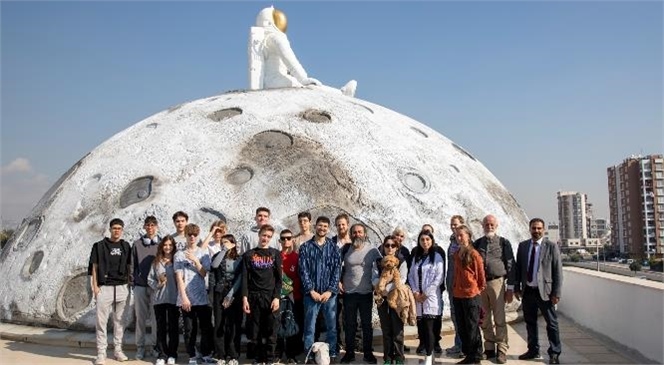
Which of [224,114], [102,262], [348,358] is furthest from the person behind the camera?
[224,114]

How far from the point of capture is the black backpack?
22.5 ft

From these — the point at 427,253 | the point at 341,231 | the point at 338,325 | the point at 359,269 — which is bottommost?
the point at 338,325

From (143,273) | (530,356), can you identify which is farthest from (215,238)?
(530,356)

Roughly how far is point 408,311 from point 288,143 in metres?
4.05

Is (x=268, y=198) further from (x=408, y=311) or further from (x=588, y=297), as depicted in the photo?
(x=588, y=297)

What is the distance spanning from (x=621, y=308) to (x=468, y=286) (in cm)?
279

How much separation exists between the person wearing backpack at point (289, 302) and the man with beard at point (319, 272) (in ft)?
0.63

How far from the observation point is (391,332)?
6672 millimetres

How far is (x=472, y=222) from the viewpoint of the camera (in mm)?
9727

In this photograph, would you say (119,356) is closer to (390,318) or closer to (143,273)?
(143,273)

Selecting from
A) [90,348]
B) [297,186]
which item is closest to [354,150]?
[297,186]

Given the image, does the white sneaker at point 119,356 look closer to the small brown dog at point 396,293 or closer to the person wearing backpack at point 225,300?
the person wearing backpack at point 225,300

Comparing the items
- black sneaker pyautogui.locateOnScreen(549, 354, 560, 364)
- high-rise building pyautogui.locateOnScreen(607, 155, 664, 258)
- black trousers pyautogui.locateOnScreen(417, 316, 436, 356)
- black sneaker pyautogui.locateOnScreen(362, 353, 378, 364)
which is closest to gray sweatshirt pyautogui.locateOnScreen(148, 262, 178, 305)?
black sneaker pyautogui.locateOnScreen(362, 353, 378, 364)

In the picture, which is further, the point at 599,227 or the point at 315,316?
the point at 599,227
